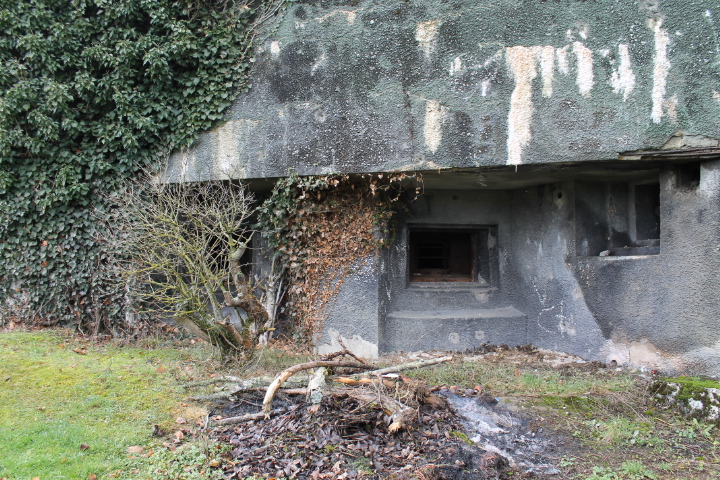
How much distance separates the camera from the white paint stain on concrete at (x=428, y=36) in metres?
6.02

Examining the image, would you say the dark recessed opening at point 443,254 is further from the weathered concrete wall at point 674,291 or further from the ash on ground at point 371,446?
the ash on ground at point 371,446

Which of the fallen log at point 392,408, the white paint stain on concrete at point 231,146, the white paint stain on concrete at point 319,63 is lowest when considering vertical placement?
the fallen log at point 392,408

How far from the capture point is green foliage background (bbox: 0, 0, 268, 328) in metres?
6.73

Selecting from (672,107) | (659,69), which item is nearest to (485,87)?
(659,69)

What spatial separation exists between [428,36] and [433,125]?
1.12 m

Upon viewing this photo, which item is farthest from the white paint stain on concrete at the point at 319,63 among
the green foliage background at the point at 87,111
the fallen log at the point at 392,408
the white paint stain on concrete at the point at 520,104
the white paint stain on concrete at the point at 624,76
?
the fallen log at the point at 392,408

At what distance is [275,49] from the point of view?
21.7 ft

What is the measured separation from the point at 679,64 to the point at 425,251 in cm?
413

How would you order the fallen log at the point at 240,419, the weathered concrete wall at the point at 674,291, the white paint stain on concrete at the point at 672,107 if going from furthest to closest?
the white paint stain on concrete at the point at 672,107, the weathered concrete wall at the point at 674,291, the fallen log at the point at 240,419

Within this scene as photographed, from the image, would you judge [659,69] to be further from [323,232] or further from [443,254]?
[323,232]

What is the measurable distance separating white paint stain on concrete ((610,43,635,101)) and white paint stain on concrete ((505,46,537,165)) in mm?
865

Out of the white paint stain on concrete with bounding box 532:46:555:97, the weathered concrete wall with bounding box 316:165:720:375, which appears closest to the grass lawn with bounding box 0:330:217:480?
the weathered concrete wall with bounding box 316:165:720:375

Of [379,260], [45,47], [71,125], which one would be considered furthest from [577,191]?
[45,47]

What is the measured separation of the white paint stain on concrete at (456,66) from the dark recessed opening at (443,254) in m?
2.58
